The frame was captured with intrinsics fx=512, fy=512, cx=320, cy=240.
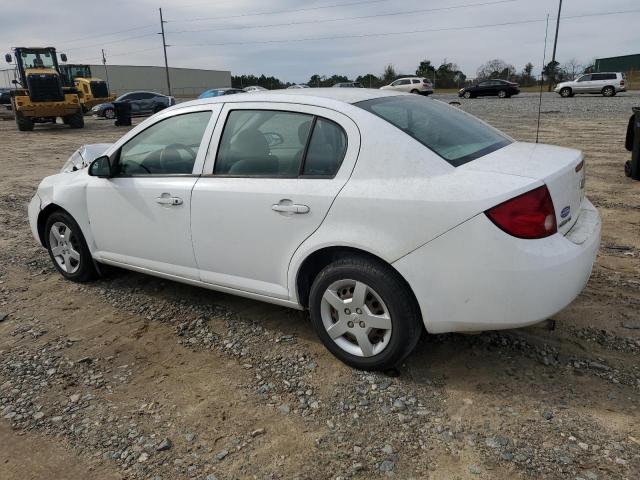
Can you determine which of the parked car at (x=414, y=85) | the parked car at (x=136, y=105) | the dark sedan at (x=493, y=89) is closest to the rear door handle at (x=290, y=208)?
the parked car at (x=136, y=105)

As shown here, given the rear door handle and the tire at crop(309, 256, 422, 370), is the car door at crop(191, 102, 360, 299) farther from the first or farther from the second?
the tire at crop(309, 256, 422, 370)

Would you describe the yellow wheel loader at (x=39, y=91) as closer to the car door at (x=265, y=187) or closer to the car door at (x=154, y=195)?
the car door at (x=154, y=195)

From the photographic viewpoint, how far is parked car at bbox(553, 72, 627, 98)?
31250 mm

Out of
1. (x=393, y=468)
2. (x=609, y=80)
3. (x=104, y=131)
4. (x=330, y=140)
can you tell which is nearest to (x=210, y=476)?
(x=393, y=468)

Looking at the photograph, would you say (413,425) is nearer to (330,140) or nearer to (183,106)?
(330,140)

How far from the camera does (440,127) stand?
322cm

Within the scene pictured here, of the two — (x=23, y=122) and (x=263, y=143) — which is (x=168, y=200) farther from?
(x=23, y=122)

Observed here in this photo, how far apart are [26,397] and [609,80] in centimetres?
3593

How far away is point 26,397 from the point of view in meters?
3.05

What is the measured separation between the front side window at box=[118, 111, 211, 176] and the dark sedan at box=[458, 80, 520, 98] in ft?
120

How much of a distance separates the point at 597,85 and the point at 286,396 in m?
35.3

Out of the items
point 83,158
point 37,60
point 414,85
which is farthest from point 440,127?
point 414,85

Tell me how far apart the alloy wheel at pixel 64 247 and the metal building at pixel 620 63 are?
63250 mm

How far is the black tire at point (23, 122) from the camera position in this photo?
72.2ft
